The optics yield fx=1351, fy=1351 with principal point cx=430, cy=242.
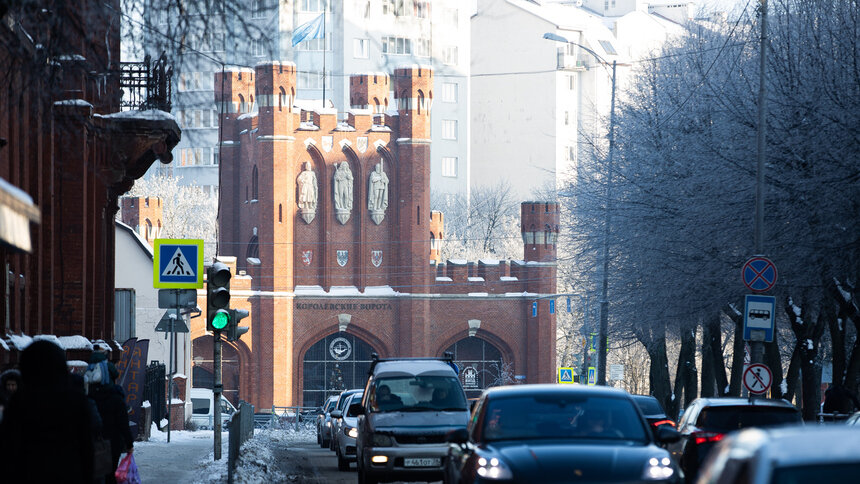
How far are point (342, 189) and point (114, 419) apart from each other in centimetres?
5618

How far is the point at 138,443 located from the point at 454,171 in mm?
98574

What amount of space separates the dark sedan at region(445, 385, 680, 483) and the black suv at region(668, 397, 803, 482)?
11.3 ft

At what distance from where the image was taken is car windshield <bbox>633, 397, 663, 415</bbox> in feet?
71.7

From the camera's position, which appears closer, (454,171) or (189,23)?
Result: (189,23)

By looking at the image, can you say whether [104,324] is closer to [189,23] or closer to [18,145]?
[18,145]

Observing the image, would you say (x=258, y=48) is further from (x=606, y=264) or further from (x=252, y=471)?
(x=606, y=264)

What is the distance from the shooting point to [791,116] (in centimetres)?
2327

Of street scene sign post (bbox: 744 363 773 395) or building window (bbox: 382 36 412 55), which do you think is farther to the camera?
street scene sign post (bbox: 744 363 773 395)

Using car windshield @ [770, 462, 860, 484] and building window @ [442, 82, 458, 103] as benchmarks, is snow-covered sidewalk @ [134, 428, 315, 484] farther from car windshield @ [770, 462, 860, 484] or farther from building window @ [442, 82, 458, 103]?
building window @ [442, 82, 458, 103]

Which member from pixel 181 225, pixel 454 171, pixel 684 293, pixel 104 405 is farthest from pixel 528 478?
pixel 454 171

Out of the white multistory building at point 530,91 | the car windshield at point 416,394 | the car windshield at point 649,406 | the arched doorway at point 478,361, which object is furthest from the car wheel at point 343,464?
the white multistory building at point 530,91

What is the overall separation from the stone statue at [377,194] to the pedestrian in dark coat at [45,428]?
6122cm

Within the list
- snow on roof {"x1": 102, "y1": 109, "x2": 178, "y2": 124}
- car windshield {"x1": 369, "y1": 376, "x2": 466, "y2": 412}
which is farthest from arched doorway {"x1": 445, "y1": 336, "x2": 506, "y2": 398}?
car windshield {"x1": 369, "y1": 376, "x2": 466, "y2": 412}

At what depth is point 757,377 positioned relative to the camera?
2225cm
